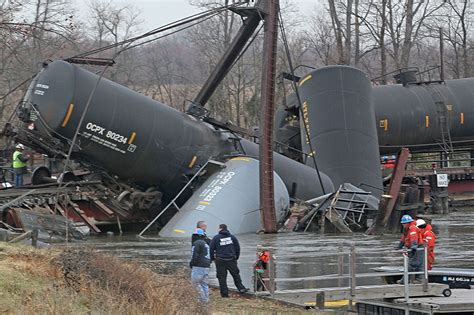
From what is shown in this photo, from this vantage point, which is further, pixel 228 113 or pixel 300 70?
pixel 300 70

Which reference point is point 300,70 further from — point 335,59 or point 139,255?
point 139,255

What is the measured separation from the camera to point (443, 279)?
14461 mm

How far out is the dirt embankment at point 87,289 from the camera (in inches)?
364

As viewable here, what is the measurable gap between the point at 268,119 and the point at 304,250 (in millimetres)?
6350

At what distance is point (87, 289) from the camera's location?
1038 centimetres

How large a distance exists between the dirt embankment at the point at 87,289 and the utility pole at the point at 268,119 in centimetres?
1295

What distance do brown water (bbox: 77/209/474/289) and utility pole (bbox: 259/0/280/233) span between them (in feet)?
2.90

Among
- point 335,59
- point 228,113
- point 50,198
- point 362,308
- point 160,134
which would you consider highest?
point 335,59

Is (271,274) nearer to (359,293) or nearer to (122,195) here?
(359,293)

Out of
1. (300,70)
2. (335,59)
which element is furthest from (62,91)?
(300,70)

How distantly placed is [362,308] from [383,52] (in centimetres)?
4401

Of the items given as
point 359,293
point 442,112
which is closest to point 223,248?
point 359,293

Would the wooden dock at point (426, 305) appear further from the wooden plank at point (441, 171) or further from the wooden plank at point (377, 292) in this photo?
the wooden plank at point (441, 171)

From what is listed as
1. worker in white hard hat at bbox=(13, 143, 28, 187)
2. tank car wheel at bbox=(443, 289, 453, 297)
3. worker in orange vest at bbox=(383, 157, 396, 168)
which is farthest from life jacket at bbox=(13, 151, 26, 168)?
worker in orange vest at bbox=(383, 157, 396, 168)
